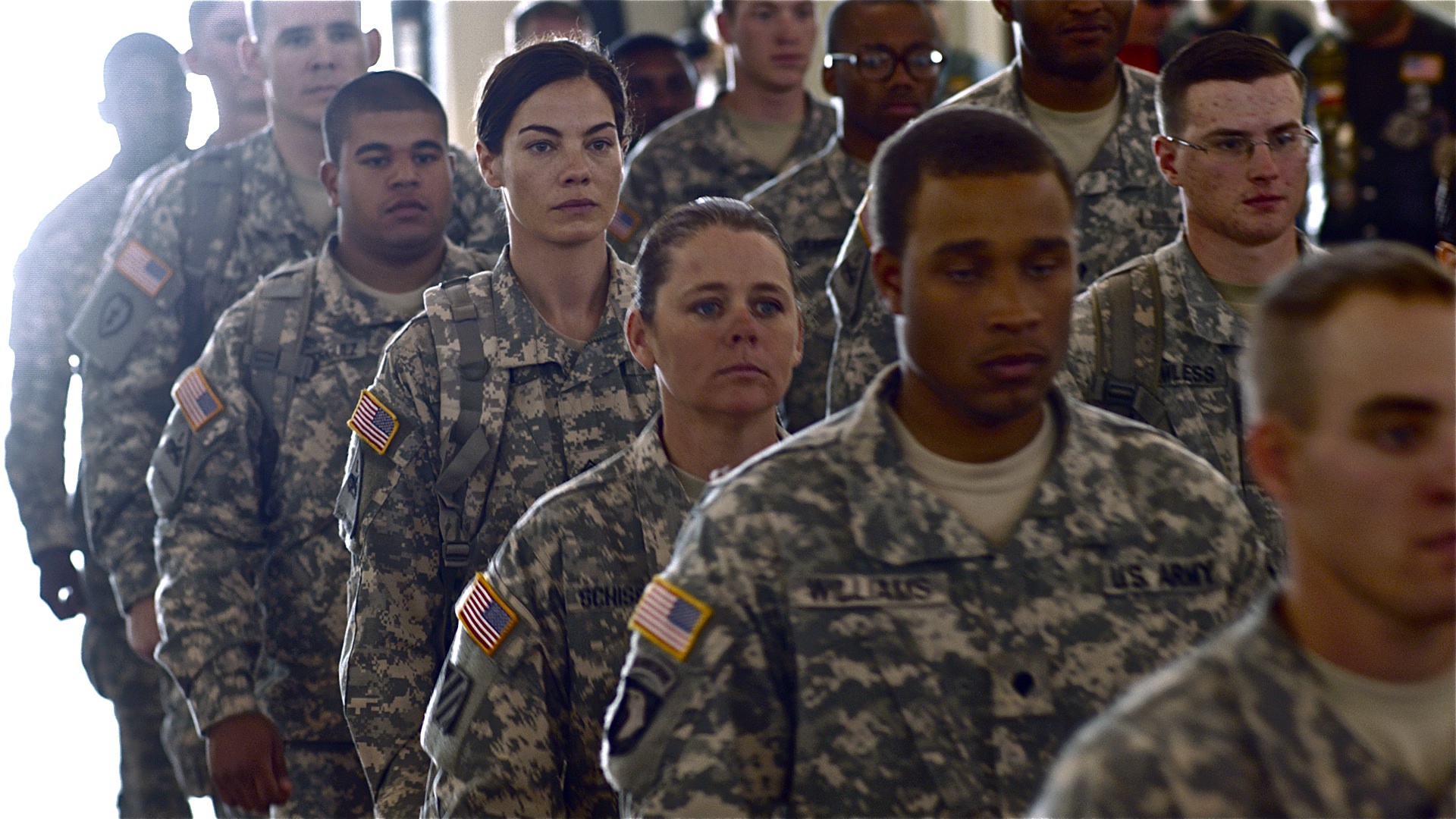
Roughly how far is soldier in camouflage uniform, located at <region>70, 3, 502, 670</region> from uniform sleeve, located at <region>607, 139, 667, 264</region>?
541mm

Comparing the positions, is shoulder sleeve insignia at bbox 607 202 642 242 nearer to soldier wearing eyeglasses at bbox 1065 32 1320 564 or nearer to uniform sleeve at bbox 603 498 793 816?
soldier wearing eyeglasses at bbox 1065 32 1320 564

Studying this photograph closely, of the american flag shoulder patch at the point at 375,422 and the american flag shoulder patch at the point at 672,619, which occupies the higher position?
the american flag shoulder patch at the point at 375,422

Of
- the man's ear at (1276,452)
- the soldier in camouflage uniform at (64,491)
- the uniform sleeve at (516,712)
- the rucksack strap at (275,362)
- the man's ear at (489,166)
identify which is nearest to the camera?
the man's ear at (1276,452)

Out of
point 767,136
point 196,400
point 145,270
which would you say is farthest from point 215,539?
point 767,136

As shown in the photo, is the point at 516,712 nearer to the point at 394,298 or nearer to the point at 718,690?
the point at 718,690

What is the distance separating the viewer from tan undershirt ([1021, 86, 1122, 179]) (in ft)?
11.9

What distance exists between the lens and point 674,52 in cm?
556

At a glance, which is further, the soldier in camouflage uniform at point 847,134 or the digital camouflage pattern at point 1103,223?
the soldier in camouflage uniform at point 847,134

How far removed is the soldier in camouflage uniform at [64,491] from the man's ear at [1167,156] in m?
3.22

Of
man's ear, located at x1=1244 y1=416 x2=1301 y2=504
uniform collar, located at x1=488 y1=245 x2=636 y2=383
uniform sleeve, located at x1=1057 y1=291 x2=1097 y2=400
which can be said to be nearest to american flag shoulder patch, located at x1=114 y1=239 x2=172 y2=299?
uniform collar, located at x1=488 y1=245 x2=636 y2=383

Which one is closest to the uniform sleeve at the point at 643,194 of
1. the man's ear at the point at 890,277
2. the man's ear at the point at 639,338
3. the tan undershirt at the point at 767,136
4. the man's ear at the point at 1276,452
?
the tan undershirt at the point at 767,136

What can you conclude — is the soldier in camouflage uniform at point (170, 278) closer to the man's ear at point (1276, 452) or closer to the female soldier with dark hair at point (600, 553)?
the female soldier with dark hair at point (600, 553)

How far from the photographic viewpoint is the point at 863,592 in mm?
1895

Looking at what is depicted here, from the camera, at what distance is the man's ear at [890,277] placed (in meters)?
1.99
